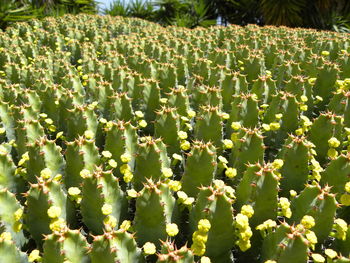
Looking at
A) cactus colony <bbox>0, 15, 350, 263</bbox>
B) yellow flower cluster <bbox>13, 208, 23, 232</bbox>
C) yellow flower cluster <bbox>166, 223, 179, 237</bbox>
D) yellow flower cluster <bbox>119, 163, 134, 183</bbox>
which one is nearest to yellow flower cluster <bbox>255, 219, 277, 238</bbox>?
cactus colony <bbox>0, 15, 350, 263</bbox>

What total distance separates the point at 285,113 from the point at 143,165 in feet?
5.53

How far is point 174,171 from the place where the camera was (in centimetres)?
327

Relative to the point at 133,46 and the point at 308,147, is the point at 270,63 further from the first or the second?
the point at 308,147

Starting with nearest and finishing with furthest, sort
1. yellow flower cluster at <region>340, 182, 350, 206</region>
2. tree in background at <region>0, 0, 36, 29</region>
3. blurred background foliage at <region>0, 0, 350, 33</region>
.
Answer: yellow flower cluster at <region>340, 182, 350, 206</region> < tree in background at <region>0, 0, 36, 29</region> < blurred background foliage at <region>0, 0, 350, 33</region>

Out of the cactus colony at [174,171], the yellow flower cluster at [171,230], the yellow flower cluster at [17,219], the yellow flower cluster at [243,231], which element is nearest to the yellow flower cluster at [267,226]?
the cactus colony at [174,171]

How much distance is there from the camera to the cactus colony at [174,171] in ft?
7.54

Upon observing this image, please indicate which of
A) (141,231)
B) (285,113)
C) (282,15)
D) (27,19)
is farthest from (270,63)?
(282,15)

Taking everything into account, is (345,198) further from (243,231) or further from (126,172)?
(126,172)

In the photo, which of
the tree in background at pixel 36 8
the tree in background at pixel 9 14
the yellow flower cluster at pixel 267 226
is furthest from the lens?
the tree in background at pixel 36 8

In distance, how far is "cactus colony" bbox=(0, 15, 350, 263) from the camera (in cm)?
230

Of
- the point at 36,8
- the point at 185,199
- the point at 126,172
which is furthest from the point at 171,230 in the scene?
the point at 36,8

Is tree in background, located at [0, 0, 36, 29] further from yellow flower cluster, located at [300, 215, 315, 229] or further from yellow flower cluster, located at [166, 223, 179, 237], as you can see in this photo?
yellow flower cluster, located at [300, 215, 315, 229]

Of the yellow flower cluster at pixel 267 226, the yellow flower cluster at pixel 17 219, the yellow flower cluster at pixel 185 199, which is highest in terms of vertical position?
the yellow flower cluster at pixel 185 199

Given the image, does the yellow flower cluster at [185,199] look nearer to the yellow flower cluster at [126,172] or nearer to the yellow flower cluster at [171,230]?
the yellow flower cluster at [171,230]
